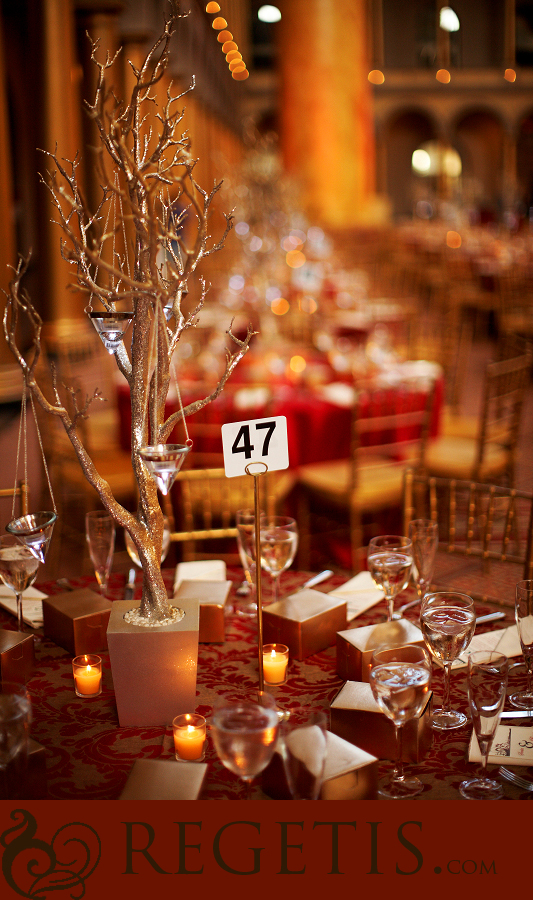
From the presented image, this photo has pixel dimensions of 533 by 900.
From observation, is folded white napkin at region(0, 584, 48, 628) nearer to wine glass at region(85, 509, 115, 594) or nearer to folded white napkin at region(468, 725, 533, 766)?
wine glass at region(85, 509, 115, 594)

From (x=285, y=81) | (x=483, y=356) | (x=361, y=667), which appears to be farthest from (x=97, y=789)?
(x=285, y=81)

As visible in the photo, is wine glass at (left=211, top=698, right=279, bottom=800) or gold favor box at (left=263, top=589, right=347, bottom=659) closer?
wine glass at (left=211, top=698, right=279, bottom=800)

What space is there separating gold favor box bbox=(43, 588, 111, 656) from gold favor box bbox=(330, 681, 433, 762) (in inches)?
22.0

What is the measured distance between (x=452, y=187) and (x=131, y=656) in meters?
28.1

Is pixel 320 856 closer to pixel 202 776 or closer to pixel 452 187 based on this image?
pixel 202 776

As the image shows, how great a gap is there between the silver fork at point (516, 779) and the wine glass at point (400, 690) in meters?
0.13

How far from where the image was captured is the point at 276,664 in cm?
144

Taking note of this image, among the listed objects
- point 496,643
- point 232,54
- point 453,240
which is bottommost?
point 496,643

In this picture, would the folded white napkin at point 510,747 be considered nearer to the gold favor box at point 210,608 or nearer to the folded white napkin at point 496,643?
the folded white napkin at point 496,643

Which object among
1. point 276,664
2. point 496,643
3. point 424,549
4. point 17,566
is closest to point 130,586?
point 17,566

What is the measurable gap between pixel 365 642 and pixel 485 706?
35cm

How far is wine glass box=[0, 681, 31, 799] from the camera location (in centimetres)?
100

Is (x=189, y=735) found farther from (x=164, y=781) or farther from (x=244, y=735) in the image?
(x=244, y=735)

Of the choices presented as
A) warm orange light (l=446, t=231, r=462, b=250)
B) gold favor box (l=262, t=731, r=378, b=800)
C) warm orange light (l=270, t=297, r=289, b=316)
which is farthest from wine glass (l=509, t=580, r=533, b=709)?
warm orange light (l=446, t=231, r=462, b=250)
